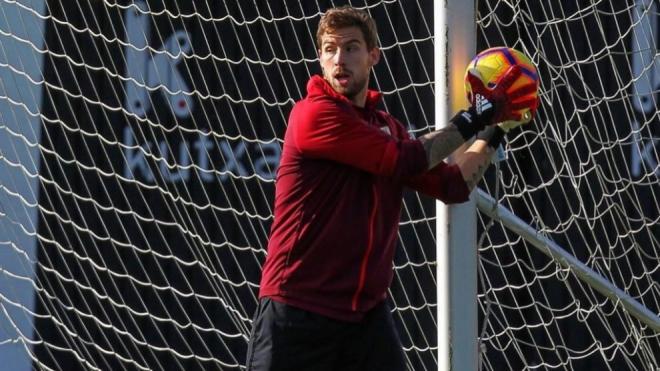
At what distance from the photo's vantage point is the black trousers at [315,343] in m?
3.13

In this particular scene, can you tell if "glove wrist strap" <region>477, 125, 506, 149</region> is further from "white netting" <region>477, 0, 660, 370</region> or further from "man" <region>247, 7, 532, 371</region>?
"white netting" <region>477, 0, 660, 370</region>

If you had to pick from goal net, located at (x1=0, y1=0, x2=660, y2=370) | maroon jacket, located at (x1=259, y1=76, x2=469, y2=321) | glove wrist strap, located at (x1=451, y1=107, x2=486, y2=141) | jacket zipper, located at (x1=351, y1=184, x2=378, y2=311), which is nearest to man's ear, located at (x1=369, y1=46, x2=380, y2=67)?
maroon jacket, located at (x1=259, y1=76, x2=469, y2=321)

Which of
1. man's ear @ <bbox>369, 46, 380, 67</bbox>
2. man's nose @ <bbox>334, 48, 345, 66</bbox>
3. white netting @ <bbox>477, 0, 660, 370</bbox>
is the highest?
man's nose @ <bbox>334, 48, 345, 66</bbox>

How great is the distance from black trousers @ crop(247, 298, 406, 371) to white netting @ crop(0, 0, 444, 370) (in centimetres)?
232

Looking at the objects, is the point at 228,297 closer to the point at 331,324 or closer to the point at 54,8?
the point at 54,8

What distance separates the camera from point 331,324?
10.3 feet

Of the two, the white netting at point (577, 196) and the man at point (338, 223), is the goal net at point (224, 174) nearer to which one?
the white netting at point (577, 196)

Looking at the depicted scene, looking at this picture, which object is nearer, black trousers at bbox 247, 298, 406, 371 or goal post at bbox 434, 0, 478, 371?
black trousers at bbox 247, 298, 406, 371

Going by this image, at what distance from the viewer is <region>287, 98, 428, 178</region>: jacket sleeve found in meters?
3.13

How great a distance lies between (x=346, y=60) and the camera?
3.24 m

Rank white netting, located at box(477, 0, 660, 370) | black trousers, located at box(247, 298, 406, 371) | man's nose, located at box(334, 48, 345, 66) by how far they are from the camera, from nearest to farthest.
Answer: black trousers, located at box(247, 298, 406, 371), man's nose, located at box(334, 48, 345, 66), white netting, located at box(477, 0, 660, 370)

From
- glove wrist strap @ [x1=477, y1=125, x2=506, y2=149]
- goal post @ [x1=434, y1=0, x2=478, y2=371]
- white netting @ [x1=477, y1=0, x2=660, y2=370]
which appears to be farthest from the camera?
white netting @ [x1=477, y1=0, x2=660, y2=370]

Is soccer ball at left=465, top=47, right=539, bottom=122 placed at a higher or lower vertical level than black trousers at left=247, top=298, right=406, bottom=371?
higher

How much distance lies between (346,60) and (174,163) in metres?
2.39
